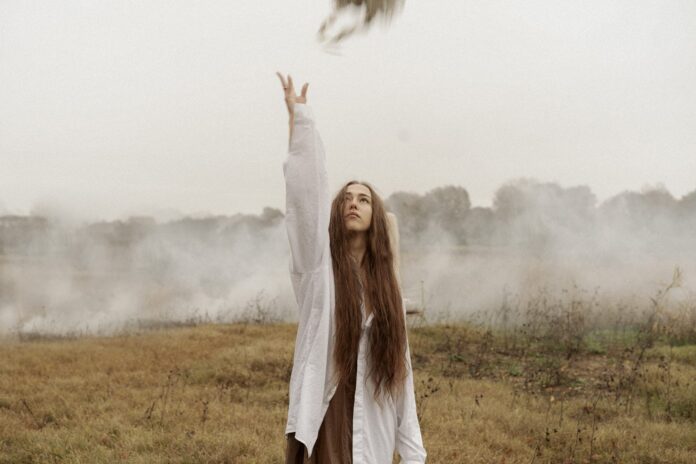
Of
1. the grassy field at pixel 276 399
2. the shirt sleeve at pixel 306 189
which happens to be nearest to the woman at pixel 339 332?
the shirt sleeve at pixel 306 189

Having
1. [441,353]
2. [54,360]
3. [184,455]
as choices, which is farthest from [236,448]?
[441,353]

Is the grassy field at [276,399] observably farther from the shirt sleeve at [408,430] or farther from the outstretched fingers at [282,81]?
the outstretched fingers at [282,81]

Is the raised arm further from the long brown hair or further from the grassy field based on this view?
the grassy field

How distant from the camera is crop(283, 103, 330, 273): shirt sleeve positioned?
7.66ft

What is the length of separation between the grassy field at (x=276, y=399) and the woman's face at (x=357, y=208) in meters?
2.59

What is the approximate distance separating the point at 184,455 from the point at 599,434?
11.4 ft

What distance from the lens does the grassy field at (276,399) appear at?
4945 millimetres

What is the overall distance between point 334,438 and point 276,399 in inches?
161

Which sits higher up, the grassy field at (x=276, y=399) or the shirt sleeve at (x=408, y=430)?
the shirt sleeve at (x=408, y=430)

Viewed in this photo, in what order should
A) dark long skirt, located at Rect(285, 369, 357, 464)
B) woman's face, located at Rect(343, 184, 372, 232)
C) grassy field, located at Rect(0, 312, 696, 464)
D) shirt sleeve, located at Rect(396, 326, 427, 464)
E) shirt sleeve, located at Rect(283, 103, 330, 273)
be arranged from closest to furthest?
shirt sleeve, located at Rect(283, 103, 330, 273) → dark long skirt, located at Rect(285, 369, 357, 464) → shirt sleeve, located at Rect(396, 326, 427, 464) → woman's face, located at Rect(343, 184, 372, 232) → grassy field, located at Rect(0, 312, 696, 464)

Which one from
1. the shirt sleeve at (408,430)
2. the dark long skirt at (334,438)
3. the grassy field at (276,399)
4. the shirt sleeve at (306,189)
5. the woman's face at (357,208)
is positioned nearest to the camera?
the shirt sleeve at (306,189)

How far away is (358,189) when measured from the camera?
9.14ft

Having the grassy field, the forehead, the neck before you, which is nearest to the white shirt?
the neck

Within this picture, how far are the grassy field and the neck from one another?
8.22ft
